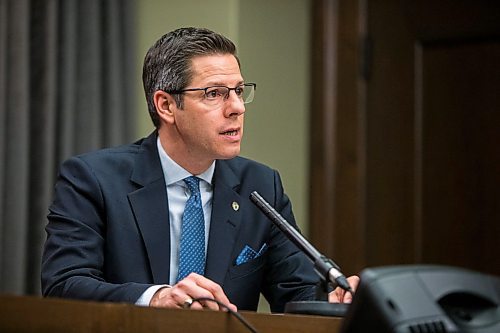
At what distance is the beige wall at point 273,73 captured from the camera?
3.39 m

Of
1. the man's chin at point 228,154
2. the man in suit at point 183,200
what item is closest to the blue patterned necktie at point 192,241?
the man in suit at point 183,200

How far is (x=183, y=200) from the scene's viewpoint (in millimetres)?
2234

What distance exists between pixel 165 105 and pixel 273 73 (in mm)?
1180

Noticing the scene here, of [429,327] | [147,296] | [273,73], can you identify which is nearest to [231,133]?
[147,296]

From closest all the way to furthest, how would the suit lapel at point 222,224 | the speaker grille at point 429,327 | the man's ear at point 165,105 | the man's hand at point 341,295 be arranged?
the speaker grille at point 429,327 → the man's hand at point 341,295 → the suit lapel at point 222,224 → the man's ear at point 165,105

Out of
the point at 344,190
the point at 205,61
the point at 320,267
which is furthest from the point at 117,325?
the point at 344,190

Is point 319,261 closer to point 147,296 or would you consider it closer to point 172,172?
point 147,296

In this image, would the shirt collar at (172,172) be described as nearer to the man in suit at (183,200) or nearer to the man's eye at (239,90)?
the man in suit at (183,200)

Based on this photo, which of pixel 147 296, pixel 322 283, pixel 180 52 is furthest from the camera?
pixel 180 52

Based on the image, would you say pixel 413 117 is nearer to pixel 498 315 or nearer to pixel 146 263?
pixel 146 263

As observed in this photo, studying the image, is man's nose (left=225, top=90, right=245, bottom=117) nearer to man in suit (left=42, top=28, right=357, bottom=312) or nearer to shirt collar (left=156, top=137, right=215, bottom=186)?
man in suit (left=42, top=28, right=357, bottom=312)

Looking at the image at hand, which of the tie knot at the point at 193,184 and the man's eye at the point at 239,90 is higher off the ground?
the man's eye at the point at 239,90

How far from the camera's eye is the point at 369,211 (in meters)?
3.42

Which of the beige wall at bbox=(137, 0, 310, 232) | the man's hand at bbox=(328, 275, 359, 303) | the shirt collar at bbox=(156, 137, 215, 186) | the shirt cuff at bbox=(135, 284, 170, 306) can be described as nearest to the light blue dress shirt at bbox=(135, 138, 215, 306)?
the shirt collar at bbox=(156, 137, 215, 186)
